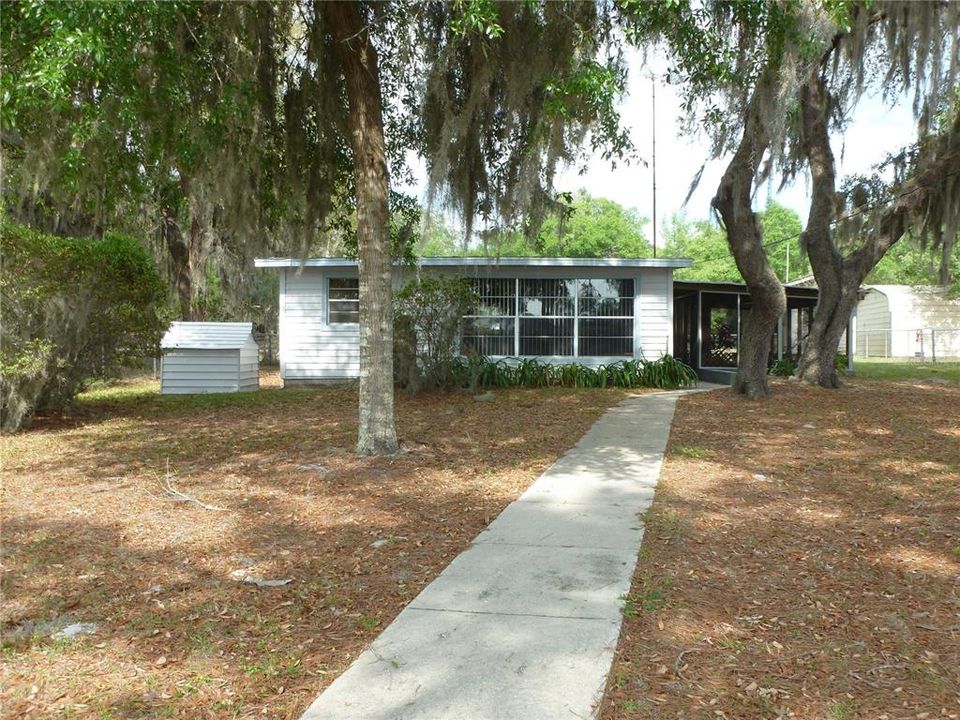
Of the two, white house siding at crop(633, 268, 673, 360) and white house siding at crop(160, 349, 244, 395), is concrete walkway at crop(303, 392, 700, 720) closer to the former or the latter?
white house siding at crop(633, 268, 673, 360)

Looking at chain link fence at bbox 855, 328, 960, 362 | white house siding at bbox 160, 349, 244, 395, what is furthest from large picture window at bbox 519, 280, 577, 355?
chain link fence at bbox 855, 328, 960, 362

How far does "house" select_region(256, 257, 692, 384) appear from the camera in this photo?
1588 centimetres

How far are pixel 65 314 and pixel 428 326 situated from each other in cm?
549

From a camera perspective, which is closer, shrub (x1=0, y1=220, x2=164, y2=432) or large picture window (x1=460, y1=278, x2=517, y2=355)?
shrub (x1=0, y1=220, x2=164, y2=432)

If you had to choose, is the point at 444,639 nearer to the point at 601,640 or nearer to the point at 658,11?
the point at 601,640

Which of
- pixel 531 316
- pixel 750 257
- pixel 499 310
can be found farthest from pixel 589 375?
pixel 750 257

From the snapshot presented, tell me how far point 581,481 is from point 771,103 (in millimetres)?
5836

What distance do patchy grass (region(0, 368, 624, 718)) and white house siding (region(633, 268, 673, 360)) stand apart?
690cm

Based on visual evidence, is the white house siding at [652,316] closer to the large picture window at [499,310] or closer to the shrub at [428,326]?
the large picture window at [499,310]

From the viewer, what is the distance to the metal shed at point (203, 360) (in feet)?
49.0

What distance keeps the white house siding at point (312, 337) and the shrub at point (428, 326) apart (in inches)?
130

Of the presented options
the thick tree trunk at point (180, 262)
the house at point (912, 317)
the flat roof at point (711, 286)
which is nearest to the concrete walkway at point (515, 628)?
the flat roof at point (711, 286)

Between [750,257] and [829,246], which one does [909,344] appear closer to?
[829,246]

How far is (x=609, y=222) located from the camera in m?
46.1
